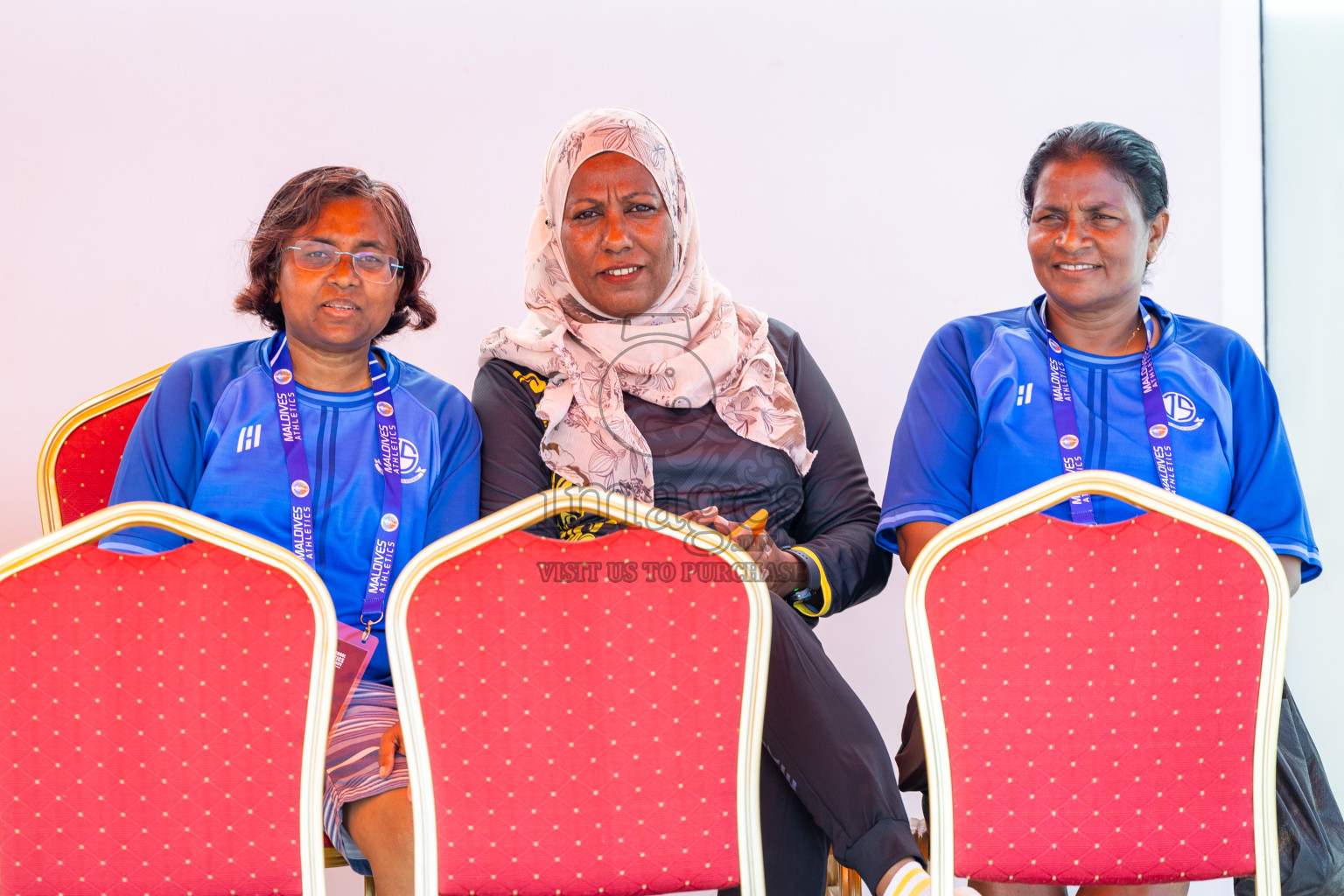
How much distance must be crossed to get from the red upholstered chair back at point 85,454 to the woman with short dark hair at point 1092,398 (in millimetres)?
1522

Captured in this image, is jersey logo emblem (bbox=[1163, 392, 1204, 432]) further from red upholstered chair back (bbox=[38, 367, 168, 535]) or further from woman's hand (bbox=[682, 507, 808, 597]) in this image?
red upholstered chair back (bbox=[38, 367, 168, 535])

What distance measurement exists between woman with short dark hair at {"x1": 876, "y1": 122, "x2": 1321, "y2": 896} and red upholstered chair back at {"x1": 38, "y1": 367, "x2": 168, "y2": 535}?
1.52m

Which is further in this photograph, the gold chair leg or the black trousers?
the gold chair leg

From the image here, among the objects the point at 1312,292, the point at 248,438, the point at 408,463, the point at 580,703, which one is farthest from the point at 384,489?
the point at 1312,292

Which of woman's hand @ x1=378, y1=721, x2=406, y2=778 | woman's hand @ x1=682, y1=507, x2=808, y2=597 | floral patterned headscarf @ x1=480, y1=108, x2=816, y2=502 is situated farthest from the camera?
floral patterned headscarf @ x1=480, y1=108, x2=816, y2=502

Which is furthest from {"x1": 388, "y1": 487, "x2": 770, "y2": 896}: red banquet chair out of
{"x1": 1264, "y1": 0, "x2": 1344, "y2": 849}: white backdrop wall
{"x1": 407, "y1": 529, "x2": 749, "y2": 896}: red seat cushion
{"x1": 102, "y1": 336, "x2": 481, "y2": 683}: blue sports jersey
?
{"x1": 1264, "y1": 0, "x2": 1344, "y2": 849}: white backdrop wall

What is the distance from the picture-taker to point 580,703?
4.06ft

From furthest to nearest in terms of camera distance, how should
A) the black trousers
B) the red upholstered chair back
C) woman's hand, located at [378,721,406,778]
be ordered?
1. the red upholstered chair back
2. woman's hand, located at [378,721,406,778]
3. the black trousers

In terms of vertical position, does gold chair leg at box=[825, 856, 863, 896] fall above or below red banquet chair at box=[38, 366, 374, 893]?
below

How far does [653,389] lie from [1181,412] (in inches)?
35.2

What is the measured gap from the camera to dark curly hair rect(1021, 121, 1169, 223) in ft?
6.10

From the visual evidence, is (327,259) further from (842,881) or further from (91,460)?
(842,881)

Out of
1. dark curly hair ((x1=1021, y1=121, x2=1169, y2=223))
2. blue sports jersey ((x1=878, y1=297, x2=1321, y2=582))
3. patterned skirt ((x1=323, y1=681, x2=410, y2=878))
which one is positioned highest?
dark curly hair ((x1=1021, y1=121, x2=1169, y2=223))

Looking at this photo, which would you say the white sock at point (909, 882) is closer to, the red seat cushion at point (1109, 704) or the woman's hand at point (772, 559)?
the red seat cushion at point (1109, 704)
